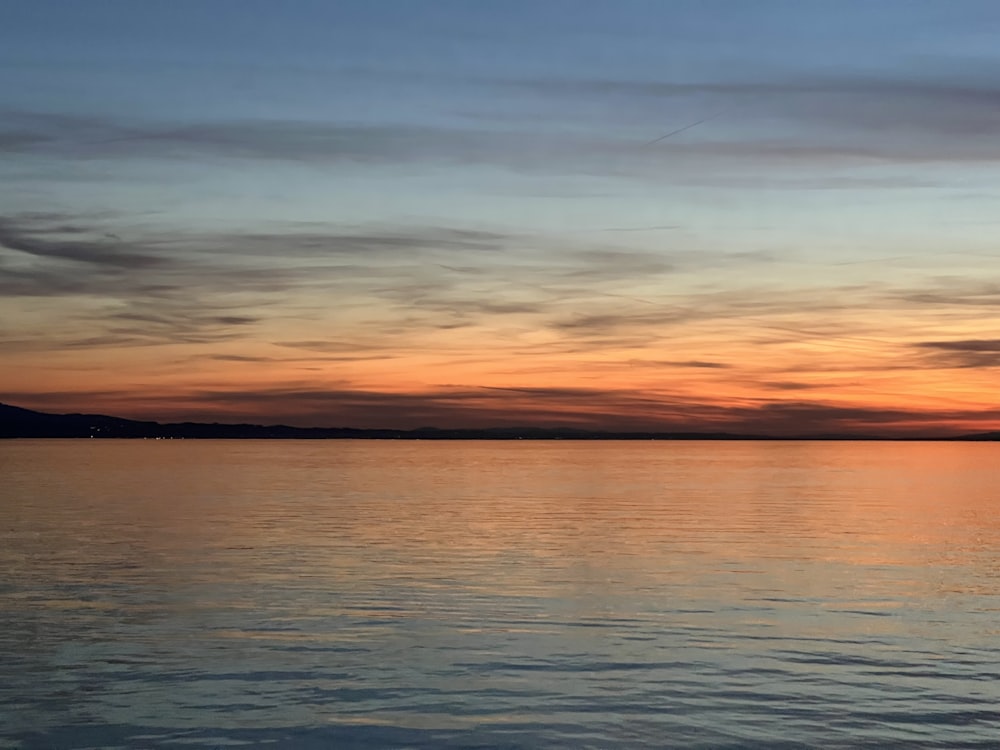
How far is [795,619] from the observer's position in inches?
1155

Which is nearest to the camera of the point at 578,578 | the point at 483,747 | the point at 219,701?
the point at 483,747

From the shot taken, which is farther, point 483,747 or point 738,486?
point 738,486

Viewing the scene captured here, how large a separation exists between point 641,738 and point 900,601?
1650 cm

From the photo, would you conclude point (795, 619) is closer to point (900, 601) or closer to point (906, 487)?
point (900, 601)

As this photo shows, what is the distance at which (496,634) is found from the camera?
2703cm

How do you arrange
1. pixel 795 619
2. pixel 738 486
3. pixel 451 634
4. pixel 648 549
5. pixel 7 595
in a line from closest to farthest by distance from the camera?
pixel 451 634, pixel 795 619, pixel 7 595, pixel 648 549, pixel 738 486

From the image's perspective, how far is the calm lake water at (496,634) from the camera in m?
19.3

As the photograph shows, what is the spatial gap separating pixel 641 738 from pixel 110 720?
28.3 ft

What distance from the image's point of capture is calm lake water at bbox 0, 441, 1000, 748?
1933cm

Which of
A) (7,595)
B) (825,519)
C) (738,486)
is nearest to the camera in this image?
(7,595)

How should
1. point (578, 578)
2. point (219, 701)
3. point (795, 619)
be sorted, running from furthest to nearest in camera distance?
1. point (578, 578)
2. point (795, 619)
3. point (219, 701)

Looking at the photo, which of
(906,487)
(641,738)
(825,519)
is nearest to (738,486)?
(906,487)

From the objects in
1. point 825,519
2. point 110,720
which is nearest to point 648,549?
point 825,519

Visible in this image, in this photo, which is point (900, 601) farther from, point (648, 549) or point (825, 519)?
point (825, 519)
